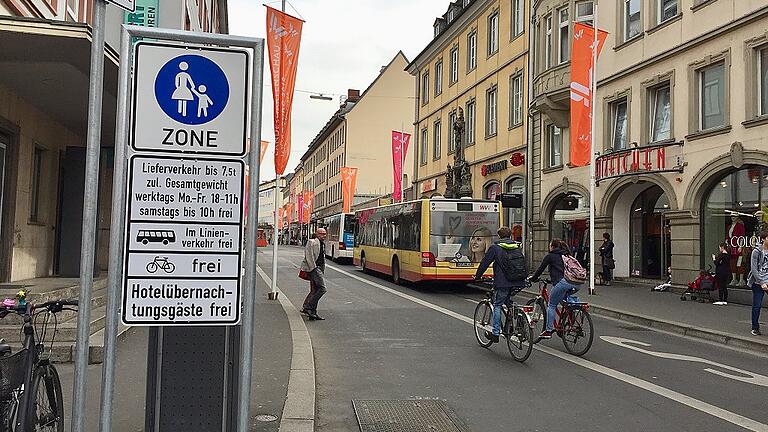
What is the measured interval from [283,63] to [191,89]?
1220 cm

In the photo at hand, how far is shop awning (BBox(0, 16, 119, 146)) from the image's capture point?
8.23m

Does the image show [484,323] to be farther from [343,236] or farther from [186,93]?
[343,236]

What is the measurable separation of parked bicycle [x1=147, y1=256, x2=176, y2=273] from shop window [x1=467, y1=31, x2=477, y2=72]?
33.4 metres

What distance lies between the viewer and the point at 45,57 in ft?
30.3

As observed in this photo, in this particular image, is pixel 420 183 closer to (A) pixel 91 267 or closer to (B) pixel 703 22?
(B) pixel 703 22

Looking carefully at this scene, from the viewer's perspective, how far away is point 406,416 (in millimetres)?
6051

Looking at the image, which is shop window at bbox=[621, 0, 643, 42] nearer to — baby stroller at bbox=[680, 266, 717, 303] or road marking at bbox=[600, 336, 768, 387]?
baby stroller at bbox=[680, 266, 717, 303]

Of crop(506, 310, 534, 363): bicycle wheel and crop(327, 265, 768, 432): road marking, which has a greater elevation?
crop(506, 310, 534, 363): bicycle wheel

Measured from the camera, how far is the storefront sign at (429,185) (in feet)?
134

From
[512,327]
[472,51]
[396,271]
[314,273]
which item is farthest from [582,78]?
[472,51]

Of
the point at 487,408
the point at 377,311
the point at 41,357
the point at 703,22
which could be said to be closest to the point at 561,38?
the point at 703,22

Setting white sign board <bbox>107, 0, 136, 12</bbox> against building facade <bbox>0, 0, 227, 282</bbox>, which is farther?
building facade <bbox>0, 0, 227, 282</bbox>

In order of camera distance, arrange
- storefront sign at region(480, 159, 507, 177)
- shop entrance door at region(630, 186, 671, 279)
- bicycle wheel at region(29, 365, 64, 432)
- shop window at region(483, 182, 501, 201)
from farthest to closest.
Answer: shop window at region(483, 182, 501, 201)
storefront sign at region(480, 159, 507, 177)
shop entrance door at region(630, 186, 671, 279)
bicycle wheel at region(29, 365, 64, 432)

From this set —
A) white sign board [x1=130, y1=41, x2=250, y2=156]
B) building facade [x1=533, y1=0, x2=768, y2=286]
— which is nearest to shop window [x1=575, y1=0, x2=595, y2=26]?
building facade [x1=533, y1=0, x2=768, y2=286]
